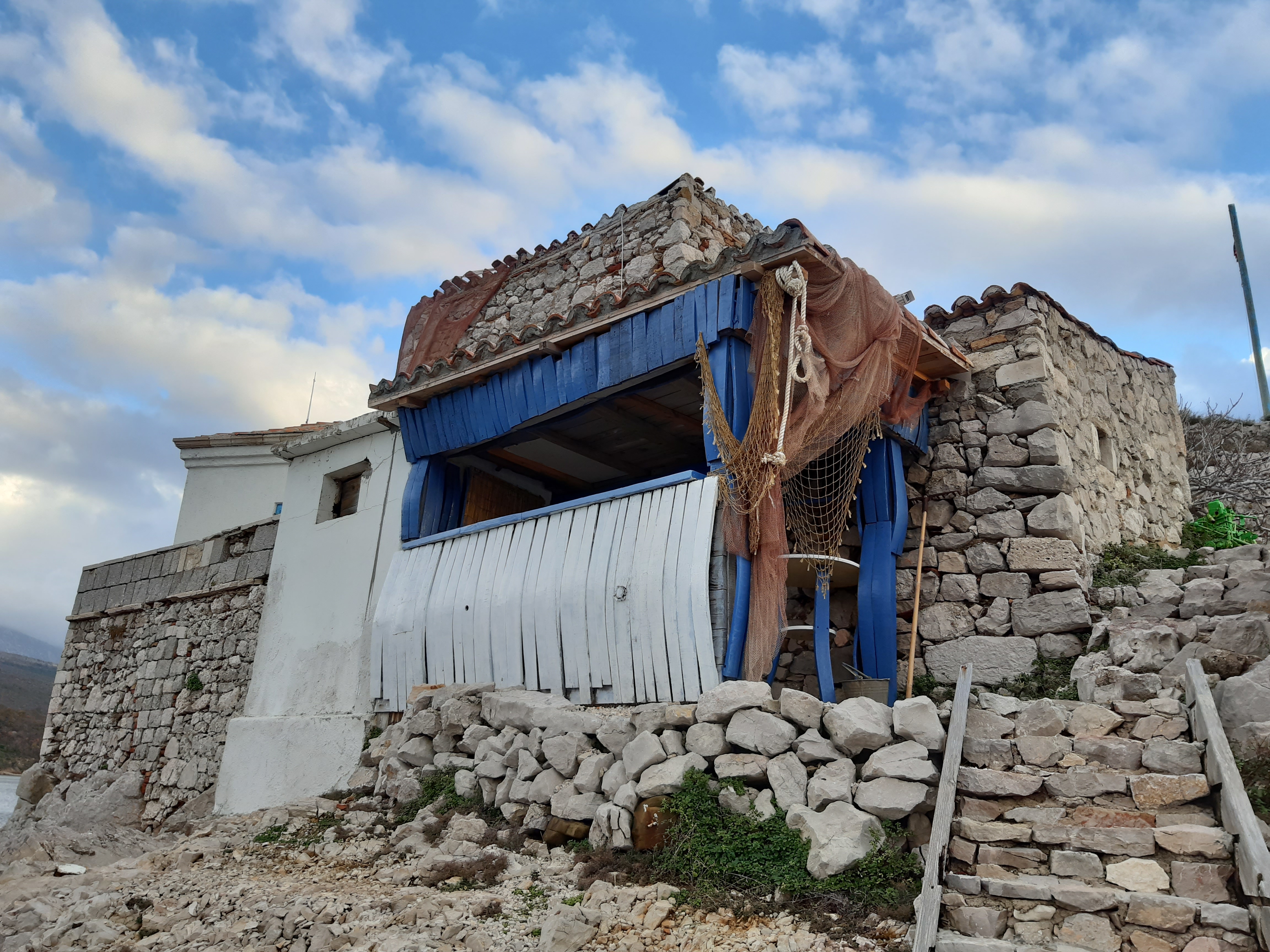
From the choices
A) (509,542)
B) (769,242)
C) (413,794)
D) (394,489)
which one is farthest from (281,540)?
(769,242)

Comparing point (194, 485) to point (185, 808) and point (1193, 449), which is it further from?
point (1193, 449)

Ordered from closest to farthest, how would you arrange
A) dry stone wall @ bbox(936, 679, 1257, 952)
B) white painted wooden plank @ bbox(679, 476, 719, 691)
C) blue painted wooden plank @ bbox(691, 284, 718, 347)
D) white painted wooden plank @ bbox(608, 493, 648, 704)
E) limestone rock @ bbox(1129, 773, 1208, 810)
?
dry stone wall @ bbox(936, 679, 1257, 952) → limestone rock @ bbox(1129, 773, 1208, 810) → white painted wooden plank @ bbox(679, 476, 719, 691) → white painted wooden plank @ bbox(608, 493, 648, 704) → blue painted wooden plank @ bbox(691, 284, 718, 347)

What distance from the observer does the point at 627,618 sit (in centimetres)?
654

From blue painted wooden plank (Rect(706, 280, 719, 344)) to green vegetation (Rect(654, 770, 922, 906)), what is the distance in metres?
3.00

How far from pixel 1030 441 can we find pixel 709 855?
482 centimetres

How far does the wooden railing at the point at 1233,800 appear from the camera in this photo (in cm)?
353

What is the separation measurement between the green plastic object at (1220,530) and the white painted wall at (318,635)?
8292 millimetres

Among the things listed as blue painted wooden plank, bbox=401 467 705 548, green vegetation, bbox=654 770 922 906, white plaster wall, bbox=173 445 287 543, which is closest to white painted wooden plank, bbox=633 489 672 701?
blue painted wooden plank, bbox=401 467 705 548

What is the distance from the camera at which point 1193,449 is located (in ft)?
42.6

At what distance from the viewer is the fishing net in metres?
6.21

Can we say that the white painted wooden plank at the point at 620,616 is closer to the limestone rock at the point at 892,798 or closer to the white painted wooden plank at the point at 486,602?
the white painted wooden plank at the point at 486,602

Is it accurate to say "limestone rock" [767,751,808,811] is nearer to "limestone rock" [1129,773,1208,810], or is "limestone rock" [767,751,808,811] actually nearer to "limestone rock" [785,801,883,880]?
"limestone rock" [785,801,883,880]

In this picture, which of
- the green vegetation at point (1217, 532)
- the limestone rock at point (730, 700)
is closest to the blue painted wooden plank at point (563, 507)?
the limestone rock at point (730, 700)

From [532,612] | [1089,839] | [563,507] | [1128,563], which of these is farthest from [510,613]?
[1128,563]
